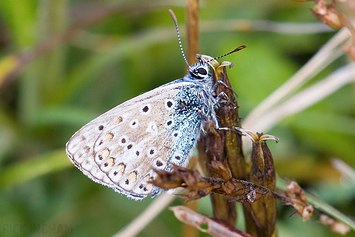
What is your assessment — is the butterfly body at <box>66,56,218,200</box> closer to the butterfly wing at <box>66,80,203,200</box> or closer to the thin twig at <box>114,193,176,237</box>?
the butterfly wing at <box>66,80,203,200</box>

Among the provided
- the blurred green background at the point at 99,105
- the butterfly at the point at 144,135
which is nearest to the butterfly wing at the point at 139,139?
the butterfly at the point at 144,135

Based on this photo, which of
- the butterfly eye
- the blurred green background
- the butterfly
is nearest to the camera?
the butterfly

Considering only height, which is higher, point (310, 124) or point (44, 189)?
point (310, 124)

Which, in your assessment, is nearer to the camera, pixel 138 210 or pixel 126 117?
pixel 126 117

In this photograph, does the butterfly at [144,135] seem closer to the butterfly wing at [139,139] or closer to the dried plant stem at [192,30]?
the butterfly wing at [139,139]

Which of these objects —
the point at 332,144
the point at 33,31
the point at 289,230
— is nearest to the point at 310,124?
the point at 332,144

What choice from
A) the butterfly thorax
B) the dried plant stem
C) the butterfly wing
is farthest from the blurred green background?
the butterfly thorax

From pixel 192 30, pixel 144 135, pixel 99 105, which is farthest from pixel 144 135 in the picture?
pixel 99 105

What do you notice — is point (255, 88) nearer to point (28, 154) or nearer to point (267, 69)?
point (267, 69)
